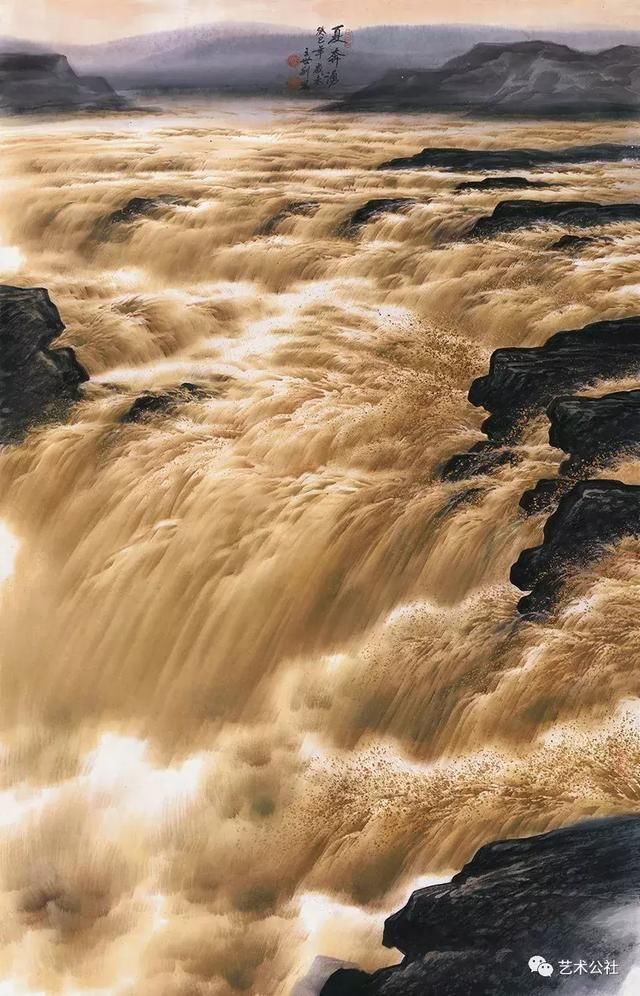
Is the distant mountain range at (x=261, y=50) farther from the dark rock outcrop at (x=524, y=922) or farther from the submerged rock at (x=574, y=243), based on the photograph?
the dark rock outcrop at (x=524, y=922)

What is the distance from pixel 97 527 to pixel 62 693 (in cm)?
35

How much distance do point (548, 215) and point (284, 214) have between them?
0.62 m

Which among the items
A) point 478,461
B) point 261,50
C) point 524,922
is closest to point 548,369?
point 478,461

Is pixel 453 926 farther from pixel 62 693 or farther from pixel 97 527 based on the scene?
pixel 97 527

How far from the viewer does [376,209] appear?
5.46 ft

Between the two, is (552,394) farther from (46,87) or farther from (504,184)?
(46,87)

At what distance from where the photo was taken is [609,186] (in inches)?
66.6

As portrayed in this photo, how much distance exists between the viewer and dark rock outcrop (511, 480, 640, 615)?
1.42 metres

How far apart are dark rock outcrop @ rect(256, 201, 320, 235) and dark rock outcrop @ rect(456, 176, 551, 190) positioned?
37 cm

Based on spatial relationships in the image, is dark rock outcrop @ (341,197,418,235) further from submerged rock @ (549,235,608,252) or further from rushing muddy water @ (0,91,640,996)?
submerged rock @ (549,235,608,252)

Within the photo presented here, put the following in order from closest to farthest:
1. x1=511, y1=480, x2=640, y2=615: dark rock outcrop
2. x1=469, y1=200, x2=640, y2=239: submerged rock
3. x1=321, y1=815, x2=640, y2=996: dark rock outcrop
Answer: x1=321, y1=815, x2=640, y2=996: dark rock outcrop, x1=511, y1=480, x2=640, y2=615: dark rock outcrop, x1=469, y1=200, x2=640, y2=239: submerged rock

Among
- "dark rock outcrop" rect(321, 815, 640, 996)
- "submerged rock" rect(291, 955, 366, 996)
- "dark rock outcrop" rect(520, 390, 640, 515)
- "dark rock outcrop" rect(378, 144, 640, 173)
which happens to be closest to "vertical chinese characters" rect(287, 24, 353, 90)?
"dark rock outcrop" rect(378, 144, 640, 173)

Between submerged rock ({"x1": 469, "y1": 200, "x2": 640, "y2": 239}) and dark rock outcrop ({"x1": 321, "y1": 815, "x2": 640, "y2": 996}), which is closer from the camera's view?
dark rock outcrop ({"x1": 321, "y1": 815, "x2": 640, "y2": 996})

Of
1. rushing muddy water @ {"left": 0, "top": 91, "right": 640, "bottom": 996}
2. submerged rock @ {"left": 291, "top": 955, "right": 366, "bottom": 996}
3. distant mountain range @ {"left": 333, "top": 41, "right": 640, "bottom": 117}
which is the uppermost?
distant mountain range @ {"left": 333, "top": 41, "right": 640, "bottom": 117}
